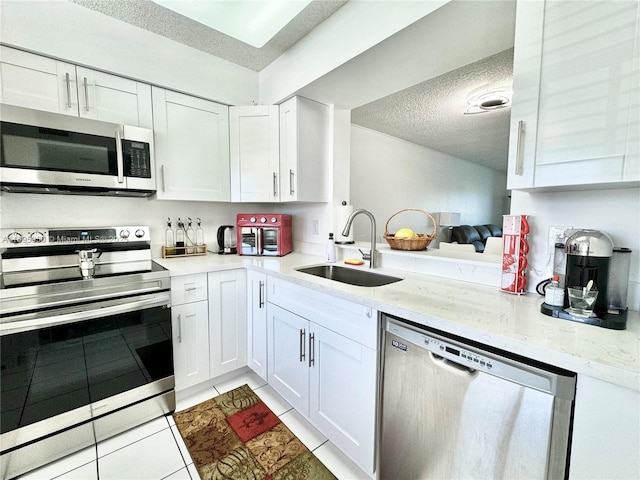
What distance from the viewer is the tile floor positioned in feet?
4.22

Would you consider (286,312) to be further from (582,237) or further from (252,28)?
(252,28)

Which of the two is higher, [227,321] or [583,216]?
[583,216]

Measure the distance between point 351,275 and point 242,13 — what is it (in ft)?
5.07

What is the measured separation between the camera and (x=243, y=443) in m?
1.47

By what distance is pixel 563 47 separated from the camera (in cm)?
91

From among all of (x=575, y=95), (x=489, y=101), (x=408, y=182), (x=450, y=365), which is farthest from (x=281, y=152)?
(x=408, y=182)

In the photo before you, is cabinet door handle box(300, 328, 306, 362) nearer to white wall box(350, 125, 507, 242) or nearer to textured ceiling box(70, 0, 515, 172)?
white wall box(350, 125, 507, 242)

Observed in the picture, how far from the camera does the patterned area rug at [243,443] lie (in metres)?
1.31

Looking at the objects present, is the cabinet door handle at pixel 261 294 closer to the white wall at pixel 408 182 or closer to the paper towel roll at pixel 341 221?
the paper towel roll at pixel 341 221

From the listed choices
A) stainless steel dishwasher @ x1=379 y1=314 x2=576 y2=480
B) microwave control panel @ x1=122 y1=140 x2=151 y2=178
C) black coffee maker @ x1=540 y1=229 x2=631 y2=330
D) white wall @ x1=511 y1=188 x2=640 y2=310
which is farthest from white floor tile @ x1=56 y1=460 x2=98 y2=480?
white wall @ x1=511 y1=188 x2=640 y2=310

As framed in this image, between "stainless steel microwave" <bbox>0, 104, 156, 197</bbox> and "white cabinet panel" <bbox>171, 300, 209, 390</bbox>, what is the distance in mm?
875

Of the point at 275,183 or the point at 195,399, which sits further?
the point at 275,183

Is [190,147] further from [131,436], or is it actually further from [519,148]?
[519,148]

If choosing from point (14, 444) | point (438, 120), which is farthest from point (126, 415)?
point (438, 120)
